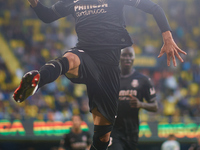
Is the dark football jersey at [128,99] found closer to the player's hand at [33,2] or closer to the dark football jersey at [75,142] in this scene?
the player's hand at [33,2]

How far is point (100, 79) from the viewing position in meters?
3.46

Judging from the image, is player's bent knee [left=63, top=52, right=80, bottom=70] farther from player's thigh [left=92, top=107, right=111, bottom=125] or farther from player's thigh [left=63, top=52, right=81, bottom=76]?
player's thigh [left=92, top=107, right=111, bottom=125]

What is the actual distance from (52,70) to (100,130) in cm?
121

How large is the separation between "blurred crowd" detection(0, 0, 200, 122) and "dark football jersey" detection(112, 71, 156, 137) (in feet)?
20.2

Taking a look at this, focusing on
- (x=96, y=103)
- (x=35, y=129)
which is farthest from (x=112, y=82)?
(x=35, y=129)

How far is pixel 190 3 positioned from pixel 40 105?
42.5 feet

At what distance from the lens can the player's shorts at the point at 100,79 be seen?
334 centimetres

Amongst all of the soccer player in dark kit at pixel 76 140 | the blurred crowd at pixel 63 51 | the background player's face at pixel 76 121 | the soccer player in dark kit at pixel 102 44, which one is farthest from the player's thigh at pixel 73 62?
the blurred crowd at pixel 63 51

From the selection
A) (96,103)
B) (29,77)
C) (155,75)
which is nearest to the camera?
(29,77)

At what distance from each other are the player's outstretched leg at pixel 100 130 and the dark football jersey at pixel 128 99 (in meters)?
1.38

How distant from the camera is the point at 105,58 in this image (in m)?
3.47

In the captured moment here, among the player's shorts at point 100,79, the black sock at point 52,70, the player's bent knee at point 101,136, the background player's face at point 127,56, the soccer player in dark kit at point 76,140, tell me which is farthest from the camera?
the soccer player in dark kit at point 76,140

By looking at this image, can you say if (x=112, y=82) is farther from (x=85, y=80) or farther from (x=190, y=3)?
(x=190, y=3)

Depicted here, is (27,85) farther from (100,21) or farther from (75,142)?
(75,142)
